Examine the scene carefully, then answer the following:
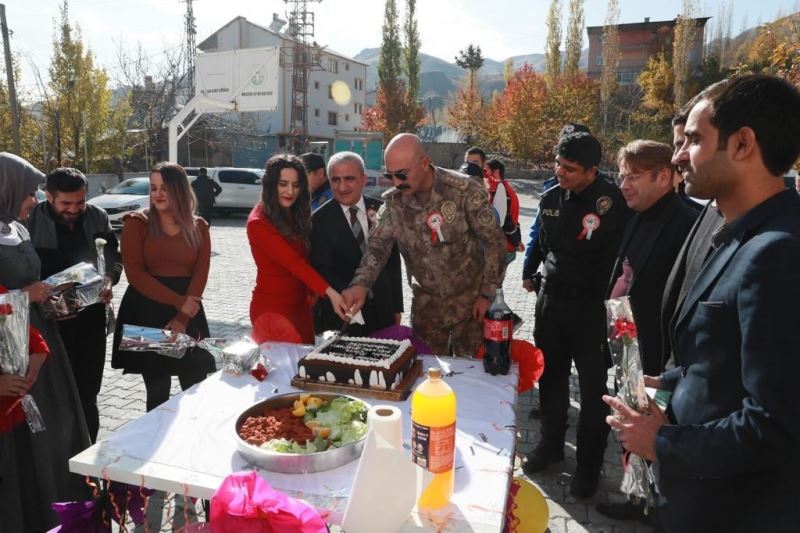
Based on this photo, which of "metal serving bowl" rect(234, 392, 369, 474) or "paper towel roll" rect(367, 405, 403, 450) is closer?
"paper towel roll" rect(367, 405, 403, 450)

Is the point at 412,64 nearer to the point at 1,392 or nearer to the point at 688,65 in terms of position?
the point at 688,65

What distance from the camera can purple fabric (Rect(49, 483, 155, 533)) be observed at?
1.92 metres

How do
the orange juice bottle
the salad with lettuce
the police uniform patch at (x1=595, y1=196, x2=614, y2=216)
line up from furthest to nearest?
the police uniform patch at (x1=595, y1=196, x2=614, y2=216) < the salad with lettuce < the orange juice bottle

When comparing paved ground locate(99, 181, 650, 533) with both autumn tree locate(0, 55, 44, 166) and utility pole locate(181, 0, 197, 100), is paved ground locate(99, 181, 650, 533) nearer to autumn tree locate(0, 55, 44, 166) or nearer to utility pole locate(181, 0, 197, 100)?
autumn tree locate(0, 55, 44, 166)

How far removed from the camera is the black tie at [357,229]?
3691 mm

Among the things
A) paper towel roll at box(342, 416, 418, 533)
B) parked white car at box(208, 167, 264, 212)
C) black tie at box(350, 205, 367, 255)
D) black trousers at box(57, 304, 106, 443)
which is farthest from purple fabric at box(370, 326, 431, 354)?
parked white car at box(208, 167, 264, 212)

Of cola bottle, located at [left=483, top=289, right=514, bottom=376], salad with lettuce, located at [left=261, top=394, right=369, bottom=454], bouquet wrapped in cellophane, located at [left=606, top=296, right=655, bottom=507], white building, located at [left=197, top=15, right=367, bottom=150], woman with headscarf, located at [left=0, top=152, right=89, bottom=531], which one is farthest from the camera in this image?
white building, located at [left=197, top=15, right=367, bottom=150]

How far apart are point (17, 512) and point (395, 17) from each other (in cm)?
4664

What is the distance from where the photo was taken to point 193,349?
3.40 metres

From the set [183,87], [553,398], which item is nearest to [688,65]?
[183,87]

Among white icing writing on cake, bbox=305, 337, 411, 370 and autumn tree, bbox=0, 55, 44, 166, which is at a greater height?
autumn tree, bbox=0, 55, 44, 166

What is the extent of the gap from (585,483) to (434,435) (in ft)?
7.07

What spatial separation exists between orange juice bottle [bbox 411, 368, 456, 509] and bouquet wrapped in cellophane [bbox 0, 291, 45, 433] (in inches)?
67.3

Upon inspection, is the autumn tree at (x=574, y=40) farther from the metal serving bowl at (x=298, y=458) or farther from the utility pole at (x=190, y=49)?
the metal serving bowl at (x=298, y=458)
